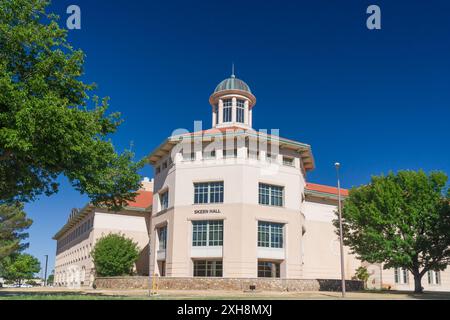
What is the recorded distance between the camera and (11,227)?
181ft

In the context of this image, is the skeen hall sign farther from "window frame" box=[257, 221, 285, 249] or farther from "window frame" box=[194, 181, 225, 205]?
"window frame" box=[257, 221, 285, 249]

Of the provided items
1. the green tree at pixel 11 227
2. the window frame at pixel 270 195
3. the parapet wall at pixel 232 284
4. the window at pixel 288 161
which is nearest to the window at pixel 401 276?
the parapet wall at pixel 232 284

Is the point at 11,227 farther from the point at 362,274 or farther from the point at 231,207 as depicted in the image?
the point at 362,274

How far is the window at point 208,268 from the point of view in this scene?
41281mm

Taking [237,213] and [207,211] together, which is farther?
[207,211]

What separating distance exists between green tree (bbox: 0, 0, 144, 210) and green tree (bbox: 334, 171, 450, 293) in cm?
1952

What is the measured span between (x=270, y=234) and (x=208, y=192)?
6.99 m

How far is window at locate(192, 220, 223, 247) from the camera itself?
41250 millimetres

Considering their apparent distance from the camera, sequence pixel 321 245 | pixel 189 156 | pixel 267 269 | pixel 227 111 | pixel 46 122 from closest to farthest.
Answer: pixel 46 122 < pixel 267 269 < pixel 189 156 < pixel 321 245 < pixel 227 111

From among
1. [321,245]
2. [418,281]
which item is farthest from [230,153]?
[418,281]

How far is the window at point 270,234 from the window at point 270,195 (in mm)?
1983

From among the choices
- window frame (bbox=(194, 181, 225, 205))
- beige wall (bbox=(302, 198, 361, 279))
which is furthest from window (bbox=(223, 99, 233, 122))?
beige wall (bbox=(302, 198, 361, 279))

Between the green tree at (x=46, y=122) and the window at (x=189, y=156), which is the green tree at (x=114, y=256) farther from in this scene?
the green tree at (x=46, y=122)
